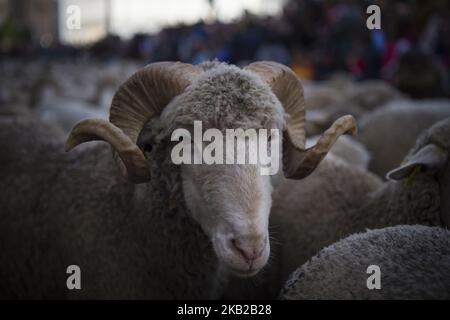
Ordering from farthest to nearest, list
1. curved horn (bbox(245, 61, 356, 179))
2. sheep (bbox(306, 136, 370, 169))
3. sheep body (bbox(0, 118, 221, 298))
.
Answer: sheep (bbox(306, 136, 370, 169)) < sheep body (bbox(0, 118, 221, 298)) < curved horn (bbox(245, 61, 356, 179))

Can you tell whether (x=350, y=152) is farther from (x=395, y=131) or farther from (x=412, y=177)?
(x=412, y=177)

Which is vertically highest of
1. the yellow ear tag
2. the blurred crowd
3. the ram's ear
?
the blurred crowd

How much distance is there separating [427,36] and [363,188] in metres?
7.42

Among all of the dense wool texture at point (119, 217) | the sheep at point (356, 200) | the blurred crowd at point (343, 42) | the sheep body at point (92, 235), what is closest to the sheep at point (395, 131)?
the sheep at point (356, 200)

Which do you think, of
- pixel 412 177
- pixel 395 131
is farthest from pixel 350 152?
pixel 412 177

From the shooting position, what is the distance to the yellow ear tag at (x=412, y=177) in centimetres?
301

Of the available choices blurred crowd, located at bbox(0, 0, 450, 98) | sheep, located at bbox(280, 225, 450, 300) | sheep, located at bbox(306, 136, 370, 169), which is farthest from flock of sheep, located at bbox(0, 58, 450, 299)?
blurred crowd, located at bbox(0, 0, 450, 98)

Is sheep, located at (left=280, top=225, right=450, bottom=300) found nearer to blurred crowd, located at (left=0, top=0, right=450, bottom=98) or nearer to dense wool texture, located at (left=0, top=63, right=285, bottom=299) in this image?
dense wool texture, located at (left=0, top=63, right=285, bottom=299)

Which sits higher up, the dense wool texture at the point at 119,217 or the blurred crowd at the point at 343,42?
the blurred crowd at the point at 343,42

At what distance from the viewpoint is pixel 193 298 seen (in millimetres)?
2867

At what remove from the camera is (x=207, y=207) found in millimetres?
2387

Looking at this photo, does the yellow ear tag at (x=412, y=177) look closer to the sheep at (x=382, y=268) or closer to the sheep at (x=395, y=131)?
the sheep at (x=382, y=268)

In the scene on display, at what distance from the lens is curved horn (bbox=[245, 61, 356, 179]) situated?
105 inches

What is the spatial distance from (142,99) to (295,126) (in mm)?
827
